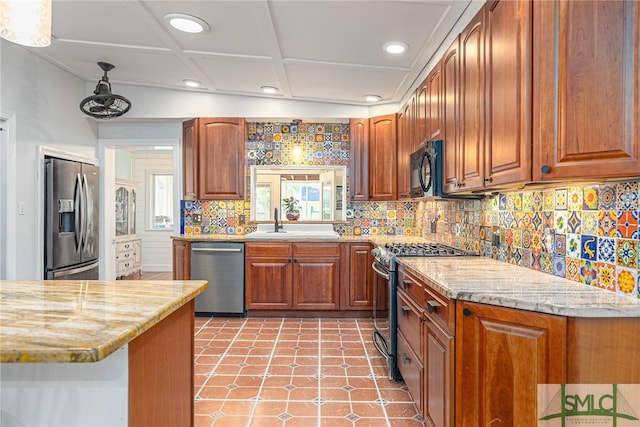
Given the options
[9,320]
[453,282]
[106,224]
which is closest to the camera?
[9,320]

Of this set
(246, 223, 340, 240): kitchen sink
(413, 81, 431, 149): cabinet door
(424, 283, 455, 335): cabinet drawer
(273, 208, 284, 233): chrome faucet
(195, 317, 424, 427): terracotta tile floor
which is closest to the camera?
(424, 283, 455, 335): cabinet drawer

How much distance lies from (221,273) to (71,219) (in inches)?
61.8

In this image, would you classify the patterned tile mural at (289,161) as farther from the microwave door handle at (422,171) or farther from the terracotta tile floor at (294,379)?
the microwave door handle at (422,171)

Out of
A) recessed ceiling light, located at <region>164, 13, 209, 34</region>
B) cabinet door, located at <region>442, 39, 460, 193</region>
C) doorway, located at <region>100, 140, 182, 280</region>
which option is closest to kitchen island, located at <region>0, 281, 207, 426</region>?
cabinet door, located at <region>442, 39, 460, 193</region>

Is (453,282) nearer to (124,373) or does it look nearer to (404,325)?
(404,325)

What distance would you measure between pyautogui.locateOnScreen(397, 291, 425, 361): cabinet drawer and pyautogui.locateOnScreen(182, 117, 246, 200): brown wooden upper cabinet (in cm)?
244

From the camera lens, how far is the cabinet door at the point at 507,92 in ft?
4.99

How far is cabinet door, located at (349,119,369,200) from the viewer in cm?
420

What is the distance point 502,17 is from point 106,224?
4.47m

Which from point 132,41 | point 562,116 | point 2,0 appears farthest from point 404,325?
point 132,41

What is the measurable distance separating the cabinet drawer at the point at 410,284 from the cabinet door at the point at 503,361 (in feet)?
1.50

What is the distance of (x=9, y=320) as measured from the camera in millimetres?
1004
